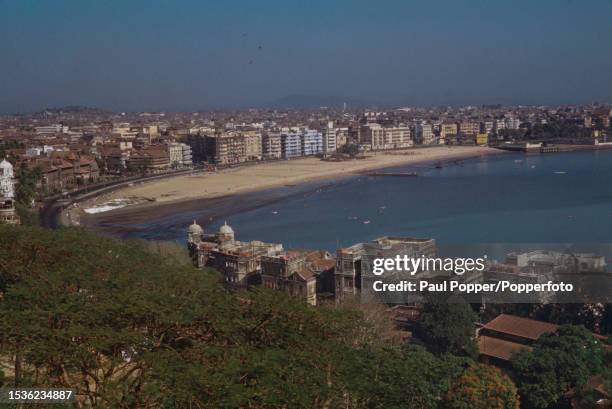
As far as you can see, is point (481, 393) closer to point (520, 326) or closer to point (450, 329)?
point (450, 329)

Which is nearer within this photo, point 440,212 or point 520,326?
point 520,326

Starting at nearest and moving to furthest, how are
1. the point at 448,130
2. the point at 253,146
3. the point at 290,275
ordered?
1. the point at 290,275
2. the point at 253,146
3. the point at 448,130

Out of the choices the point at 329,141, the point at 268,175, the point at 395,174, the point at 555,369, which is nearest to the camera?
the point at 555,369

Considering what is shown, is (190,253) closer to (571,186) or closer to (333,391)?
(333,391)

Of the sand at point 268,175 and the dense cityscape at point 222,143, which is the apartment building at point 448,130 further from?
the sand at point 268,175

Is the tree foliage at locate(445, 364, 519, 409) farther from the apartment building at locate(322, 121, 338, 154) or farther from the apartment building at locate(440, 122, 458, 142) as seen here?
the apartment building at locate(440, 122, 458, 142)

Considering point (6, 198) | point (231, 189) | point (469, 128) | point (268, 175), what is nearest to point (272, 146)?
point (268, 175)

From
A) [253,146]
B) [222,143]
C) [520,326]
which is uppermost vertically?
[222,143]

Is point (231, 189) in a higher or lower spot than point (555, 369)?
lower
